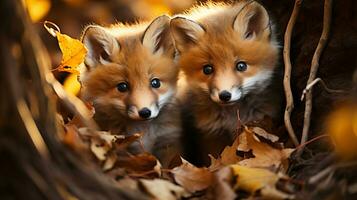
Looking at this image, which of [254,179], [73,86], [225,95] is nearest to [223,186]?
[254,179]

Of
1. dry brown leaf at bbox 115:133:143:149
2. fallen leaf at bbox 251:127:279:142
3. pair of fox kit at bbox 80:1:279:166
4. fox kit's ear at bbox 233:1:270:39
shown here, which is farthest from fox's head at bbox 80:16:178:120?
fallen leaf at bbox 251:127:279:142

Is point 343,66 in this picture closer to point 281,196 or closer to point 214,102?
point 214,102

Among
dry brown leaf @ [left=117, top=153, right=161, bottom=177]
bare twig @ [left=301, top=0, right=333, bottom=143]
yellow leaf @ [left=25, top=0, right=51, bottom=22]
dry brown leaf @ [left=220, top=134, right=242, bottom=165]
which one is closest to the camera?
dry brown leaf @ [left=117, top=153, right=161, bottom=177]

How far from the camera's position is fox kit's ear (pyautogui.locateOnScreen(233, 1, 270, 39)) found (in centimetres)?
335

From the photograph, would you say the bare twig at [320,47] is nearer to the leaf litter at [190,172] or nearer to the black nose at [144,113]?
the leaf litter at [190,172]

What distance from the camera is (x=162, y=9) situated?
557 cm

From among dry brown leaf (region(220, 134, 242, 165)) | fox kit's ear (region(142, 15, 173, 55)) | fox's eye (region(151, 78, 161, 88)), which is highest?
fox kit's ear (region(142, 15, 173, 55))

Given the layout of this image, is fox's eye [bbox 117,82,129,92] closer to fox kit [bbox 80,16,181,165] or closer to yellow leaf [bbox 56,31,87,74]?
fox kit [bbox 80,16,181,165]

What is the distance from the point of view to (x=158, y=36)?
3.43 metres

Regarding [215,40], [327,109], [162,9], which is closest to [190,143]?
[215,40]

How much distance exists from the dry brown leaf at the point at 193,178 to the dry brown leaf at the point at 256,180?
6.2 inches

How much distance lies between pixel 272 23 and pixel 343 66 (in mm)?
565

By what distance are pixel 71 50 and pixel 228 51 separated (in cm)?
79

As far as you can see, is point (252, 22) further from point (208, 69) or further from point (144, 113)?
point (144, 113)
